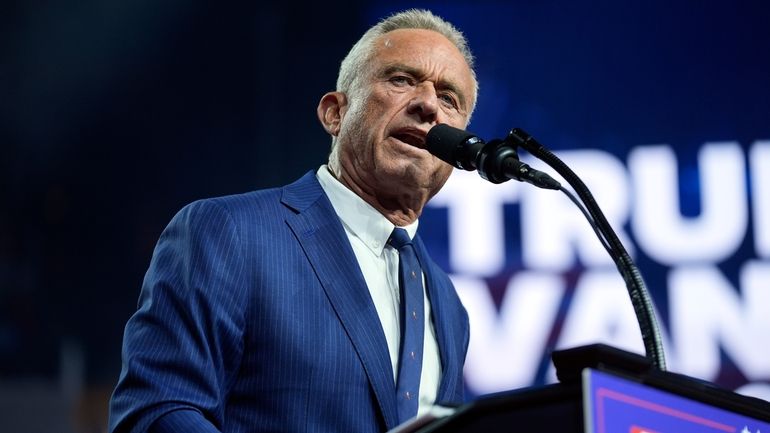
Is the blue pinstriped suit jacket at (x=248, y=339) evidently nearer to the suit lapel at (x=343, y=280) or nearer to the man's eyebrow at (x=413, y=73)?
the suit lapel at (x=343, y=280)

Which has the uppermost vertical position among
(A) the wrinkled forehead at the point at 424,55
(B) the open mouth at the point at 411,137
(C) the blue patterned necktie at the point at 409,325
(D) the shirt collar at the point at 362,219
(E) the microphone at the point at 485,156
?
(A) the wrinkled forehead at the point at 424,55

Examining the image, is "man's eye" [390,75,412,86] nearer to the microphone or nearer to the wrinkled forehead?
the wrinkled forehead

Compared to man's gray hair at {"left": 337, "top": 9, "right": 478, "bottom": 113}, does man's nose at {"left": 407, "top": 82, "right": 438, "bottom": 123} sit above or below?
below

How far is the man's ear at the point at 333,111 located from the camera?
6.92ft

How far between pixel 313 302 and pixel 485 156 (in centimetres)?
36

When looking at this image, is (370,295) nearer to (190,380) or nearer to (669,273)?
(190,380)

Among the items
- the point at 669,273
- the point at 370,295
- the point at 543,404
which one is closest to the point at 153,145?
the point at 669,273

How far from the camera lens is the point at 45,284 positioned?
3.96 m

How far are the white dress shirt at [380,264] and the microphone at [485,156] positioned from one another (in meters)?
0.25

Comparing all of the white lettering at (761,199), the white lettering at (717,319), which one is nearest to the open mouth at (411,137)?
the white lettering at (717,319)

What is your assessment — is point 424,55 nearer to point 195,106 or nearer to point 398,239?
point 398,239

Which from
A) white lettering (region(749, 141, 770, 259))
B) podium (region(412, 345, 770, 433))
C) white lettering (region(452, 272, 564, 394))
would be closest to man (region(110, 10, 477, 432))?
podium (region(412, 345, 770, 433))

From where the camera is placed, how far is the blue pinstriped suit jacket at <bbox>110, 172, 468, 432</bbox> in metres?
1.48

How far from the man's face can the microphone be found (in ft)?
0.79
